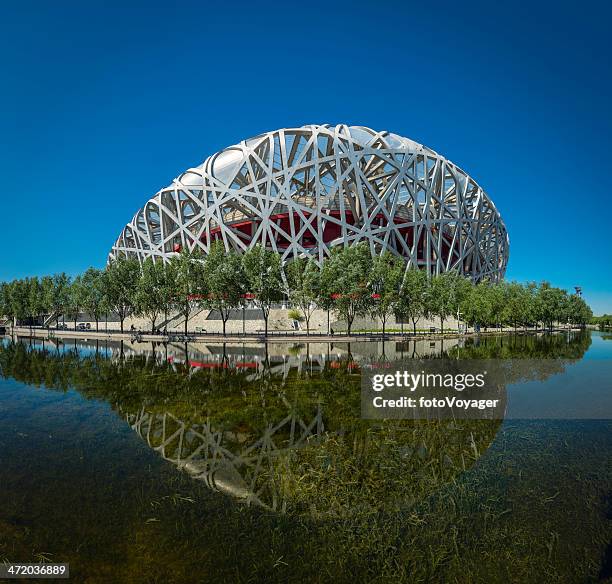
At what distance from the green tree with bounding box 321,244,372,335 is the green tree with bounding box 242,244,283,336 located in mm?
4659

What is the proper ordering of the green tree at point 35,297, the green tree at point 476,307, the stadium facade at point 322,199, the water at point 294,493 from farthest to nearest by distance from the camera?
the green tree at point 35,297
the stadium facade at point 322,199
the green tree at point 476,307
the water at point 294,493

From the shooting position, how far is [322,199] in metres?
56.4

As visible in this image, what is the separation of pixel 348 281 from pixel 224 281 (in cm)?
1206

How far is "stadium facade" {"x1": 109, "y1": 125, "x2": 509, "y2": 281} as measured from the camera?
56375 millimetres

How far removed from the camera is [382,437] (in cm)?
981

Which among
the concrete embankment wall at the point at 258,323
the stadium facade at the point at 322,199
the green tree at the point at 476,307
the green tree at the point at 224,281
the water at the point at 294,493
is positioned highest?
the stadium facade at the point at 322,199

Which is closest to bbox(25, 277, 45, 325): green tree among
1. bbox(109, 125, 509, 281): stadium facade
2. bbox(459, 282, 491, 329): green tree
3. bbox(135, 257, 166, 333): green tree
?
bbox(109, 125, 509, 281): stadium facade

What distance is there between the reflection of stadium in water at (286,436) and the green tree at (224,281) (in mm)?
19149

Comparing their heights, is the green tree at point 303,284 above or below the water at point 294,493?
above

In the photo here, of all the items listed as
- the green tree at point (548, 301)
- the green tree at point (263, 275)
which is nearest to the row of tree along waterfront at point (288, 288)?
the green tree at point (263, 275)

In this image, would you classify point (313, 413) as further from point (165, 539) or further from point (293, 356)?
point (293, 356)

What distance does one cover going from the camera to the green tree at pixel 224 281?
38.6 m

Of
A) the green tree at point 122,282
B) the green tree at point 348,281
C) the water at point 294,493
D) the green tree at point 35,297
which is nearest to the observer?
the water at point 294,493

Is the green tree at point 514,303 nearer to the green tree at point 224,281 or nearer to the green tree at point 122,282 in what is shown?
the green tree at point 224,281
